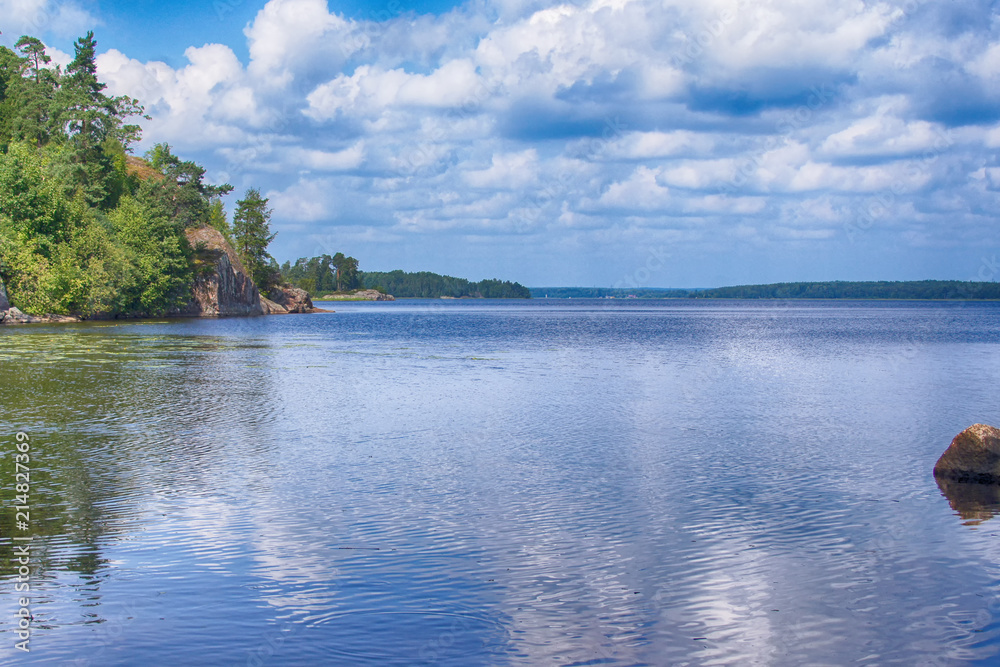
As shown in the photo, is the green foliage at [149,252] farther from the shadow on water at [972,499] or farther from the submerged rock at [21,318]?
the shadow on water at [972,499]

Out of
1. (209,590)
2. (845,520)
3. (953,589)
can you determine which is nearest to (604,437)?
(845,520)

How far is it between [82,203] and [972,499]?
10419cm

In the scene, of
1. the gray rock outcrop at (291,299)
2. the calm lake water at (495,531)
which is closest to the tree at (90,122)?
the gray rock outcrop at (291,299)

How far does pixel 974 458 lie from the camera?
19422mm

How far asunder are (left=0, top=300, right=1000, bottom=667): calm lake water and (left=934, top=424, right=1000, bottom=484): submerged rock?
0.72 m

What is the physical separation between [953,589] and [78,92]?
4678 inches

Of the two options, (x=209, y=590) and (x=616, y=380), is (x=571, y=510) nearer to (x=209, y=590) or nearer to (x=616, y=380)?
(x=209, y=590)

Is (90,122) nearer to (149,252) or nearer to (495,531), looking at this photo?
(149,252)

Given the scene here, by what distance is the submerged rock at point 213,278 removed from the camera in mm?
130875

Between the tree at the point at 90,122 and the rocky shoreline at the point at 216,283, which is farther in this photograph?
the rocky shoreline at the point at 216,283

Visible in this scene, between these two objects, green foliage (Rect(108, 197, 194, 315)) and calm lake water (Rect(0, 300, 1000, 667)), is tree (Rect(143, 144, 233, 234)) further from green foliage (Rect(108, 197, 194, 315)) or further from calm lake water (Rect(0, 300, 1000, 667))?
calm lake water (Rect(0, 300, 1000, 667))

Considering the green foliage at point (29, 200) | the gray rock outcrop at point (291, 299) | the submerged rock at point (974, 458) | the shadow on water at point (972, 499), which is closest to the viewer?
the shadow on water at point (972, 499)

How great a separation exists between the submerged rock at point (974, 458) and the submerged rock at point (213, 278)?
399ft

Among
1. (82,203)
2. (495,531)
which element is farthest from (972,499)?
(82,203)
